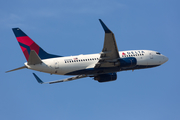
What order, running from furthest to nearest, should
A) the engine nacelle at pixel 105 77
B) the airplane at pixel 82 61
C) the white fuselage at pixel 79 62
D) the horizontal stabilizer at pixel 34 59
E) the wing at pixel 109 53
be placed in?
the engine nacelle at pixel 105 77, the white fuselage at pixel 79 62, the airplane at pixel 82 61, the horizontal stabilizer at pixel 34 59, the wing at pixel 109 53

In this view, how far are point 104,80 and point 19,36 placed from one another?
1788cm

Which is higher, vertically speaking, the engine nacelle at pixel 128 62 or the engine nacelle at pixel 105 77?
the engine nacelle at pixel 128 62

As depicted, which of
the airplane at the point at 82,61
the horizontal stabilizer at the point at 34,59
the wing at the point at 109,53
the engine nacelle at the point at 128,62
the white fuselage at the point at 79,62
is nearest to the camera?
the wing at the point at 109,53

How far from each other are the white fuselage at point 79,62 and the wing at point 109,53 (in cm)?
219

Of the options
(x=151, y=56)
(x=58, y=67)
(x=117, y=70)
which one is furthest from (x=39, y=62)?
(x=151, y=56)

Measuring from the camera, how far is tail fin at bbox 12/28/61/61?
168ft

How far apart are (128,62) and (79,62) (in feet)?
27.9

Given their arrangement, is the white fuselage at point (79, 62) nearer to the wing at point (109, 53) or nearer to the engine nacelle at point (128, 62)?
the wing at point (109, 53)

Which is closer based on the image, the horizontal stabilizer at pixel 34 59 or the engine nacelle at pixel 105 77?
the horizontal stabilizer at pixel 34 59

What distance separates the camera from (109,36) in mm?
45406

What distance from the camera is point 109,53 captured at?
49375mm

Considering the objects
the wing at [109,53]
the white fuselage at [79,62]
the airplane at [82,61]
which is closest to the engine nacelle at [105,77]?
the airplane at [82,61]

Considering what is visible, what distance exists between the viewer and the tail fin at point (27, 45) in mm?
51312

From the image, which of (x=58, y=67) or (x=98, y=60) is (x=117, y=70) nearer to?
(x=98, y=60)
